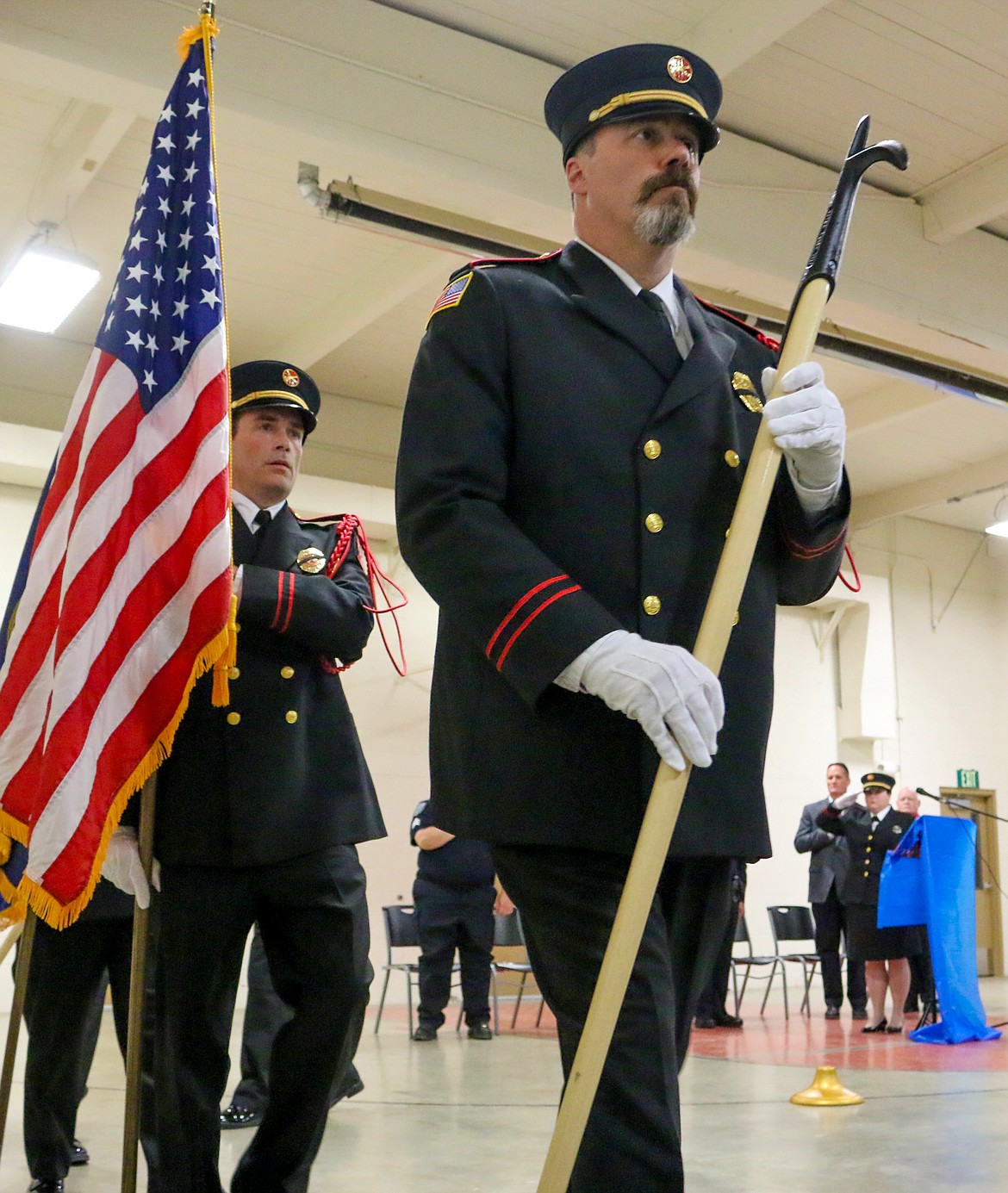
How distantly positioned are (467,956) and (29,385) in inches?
210

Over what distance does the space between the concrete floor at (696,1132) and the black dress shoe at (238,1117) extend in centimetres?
11

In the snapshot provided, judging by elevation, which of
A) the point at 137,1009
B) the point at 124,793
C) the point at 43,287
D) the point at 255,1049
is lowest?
the point at 255,1049

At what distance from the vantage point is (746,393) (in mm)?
1695

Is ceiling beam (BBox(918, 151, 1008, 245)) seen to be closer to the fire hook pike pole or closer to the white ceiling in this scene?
the white ceiling

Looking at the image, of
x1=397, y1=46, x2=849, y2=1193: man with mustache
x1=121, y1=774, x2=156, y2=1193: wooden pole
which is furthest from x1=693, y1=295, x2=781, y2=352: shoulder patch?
x1=121, y1=774, x2=156, y2=1193: wooden pole

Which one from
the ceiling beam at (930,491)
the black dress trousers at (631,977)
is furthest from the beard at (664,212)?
the ceiling beam at (930,491)

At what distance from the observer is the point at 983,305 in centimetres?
778

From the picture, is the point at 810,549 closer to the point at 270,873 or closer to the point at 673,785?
the point at 673,785

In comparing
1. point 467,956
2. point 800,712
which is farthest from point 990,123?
point 800,712

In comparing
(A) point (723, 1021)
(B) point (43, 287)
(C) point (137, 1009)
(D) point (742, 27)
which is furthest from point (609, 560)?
(A) point (723, 1021)

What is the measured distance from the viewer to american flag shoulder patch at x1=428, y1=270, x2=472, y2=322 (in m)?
1.62

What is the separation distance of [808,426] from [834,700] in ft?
41.3

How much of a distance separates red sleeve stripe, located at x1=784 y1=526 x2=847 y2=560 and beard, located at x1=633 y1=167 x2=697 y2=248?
41 cm

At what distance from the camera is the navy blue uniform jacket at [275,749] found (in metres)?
2.36
